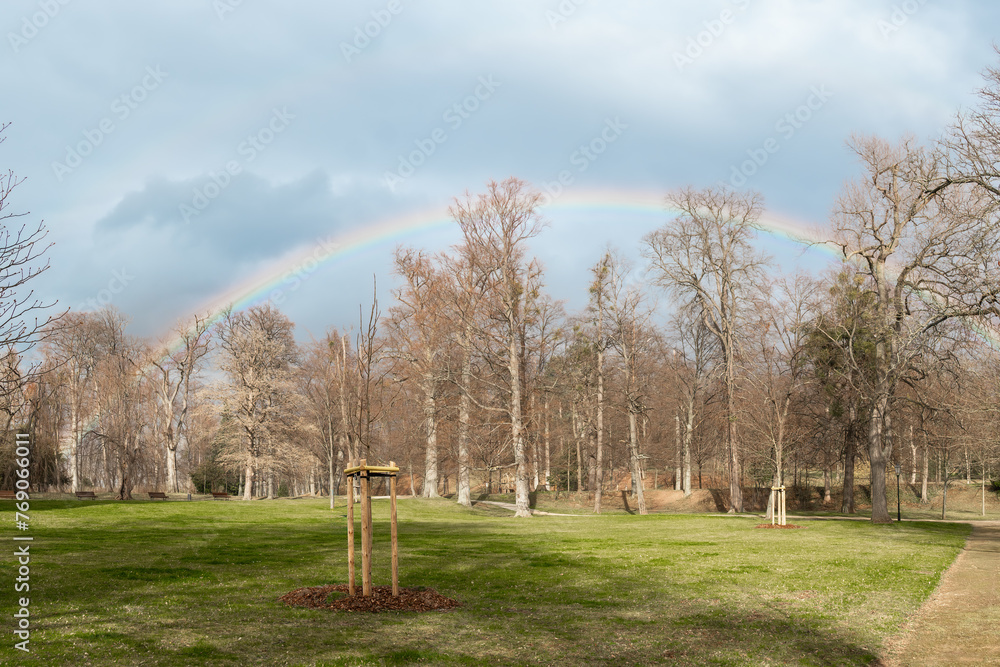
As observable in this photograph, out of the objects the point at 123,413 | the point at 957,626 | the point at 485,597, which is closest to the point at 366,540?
the point at 485,597

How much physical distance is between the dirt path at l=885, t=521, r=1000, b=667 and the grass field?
315 millimetres

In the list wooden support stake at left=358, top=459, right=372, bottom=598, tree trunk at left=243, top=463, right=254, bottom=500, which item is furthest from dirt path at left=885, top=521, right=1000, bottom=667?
tree trunk at left=243, top=463, right=254, bottom=500

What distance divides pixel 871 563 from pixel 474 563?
29.6 ft

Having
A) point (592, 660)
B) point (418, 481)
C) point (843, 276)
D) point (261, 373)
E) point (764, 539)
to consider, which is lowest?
point (418, 481)

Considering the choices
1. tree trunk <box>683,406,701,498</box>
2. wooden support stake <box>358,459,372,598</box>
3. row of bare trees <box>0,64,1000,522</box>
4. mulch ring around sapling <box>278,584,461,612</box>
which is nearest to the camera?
mulch ring around sapling <box>278,584,461,612</box>

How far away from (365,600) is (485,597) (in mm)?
2228

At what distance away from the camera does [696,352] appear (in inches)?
2223

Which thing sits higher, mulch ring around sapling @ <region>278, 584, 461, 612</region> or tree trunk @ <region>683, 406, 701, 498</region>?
mulch ring around sapling @ <region>278, 584, 461, 612</region>

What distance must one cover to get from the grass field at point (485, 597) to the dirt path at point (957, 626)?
32 centimetres

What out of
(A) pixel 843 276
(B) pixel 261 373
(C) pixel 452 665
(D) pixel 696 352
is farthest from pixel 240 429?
(C) pixel 452 665

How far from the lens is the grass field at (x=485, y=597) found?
832 cm

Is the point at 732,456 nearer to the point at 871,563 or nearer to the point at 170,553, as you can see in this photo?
the point at 871,563

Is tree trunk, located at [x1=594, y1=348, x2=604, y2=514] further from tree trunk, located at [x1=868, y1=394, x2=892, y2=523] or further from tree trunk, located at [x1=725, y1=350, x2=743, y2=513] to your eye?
tree trunk, located at [x1=868, y1=394, x2=892, y2=523]

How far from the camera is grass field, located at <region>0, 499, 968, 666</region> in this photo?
8320mm
